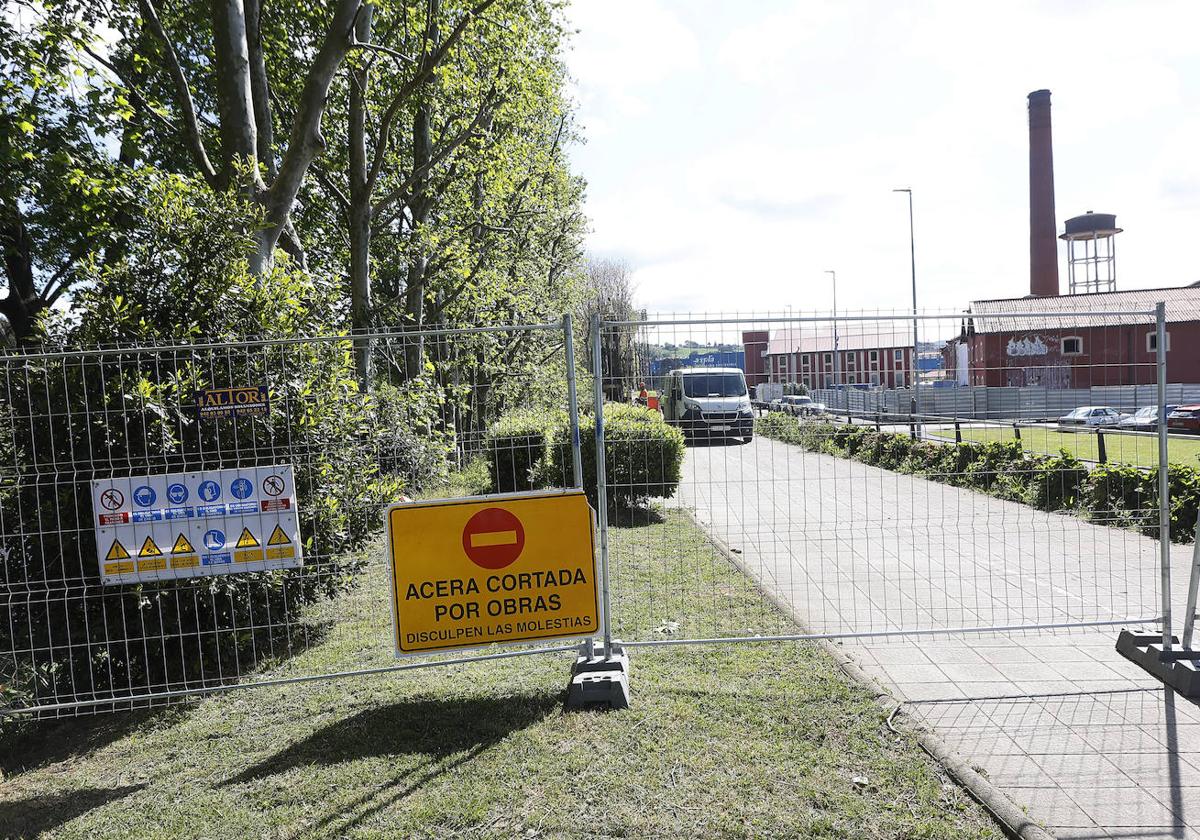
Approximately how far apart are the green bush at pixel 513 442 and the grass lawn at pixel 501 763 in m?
1.45

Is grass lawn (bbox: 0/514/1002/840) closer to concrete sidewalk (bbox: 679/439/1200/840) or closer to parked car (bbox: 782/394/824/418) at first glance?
concrete sidewalk (bbox: 679/439/1200/840)

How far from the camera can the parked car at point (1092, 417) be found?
5379 mm

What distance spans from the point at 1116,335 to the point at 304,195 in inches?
618

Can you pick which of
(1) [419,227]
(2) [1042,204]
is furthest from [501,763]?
(2) [1042,204]

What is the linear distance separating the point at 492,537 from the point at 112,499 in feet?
7.49

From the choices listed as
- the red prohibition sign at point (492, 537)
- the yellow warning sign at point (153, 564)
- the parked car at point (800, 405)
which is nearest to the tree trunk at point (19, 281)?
the yellow warning sign at point (153, 564)

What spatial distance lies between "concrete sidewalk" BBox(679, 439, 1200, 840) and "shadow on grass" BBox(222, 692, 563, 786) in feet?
7.29

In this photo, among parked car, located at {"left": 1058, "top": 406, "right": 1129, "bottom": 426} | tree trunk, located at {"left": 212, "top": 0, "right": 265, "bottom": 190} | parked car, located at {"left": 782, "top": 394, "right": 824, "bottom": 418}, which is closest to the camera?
parked car, located at {"left": 782, "top": 394, "right": 824, "bottom": 418}

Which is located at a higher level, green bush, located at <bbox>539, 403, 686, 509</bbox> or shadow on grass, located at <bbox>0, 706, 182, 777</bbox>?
green bush, located at <bbox>539, 403, 686, 509</bbox>

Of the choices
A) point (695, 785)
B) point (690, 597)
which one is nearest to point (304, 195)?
point (690, 597)

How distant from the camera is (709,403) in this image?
4.92 metres

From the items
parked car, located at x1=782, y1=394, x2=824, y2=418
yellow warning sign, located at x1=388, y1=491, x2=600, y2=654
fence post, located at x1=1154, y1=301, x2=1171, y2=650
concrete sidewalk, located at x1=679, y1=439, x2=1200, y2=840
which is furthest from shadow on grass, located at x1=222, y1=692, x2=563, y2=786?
fence post, located at x1=1154, y1=301, x2=1171, y2=650

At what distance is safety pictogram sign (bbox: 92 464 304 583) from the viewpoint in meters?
4.60

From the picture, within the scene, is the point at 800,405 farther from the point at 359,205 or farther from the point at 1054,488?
the point at 359,205
